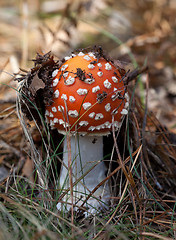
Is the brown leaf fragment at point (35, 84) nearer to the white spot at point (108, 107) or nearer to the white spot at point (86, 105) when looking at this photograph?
the white spot at point (86, 105)

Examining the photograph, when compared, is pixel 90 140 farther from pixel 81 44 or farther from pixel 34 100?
pixel 81 44

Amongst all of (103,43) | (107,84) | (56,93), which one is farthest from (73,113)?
(103,43)

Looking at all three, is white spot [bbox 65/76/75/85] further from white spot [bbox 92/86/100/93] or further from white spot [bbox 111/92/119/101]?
white spot [bbox 111/92/119/101]

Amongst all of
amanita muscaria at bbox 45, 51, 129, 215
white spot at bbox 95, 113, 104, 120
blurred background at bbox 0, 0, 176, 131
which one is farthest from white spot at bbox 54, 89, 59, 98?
blurred background at bbox 0, 0, 176, 131

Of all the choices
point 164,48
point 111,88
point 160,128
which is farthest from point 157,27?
point 111,88

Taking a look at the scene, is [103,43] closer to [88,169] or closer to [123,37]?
Answer: [88,169]
